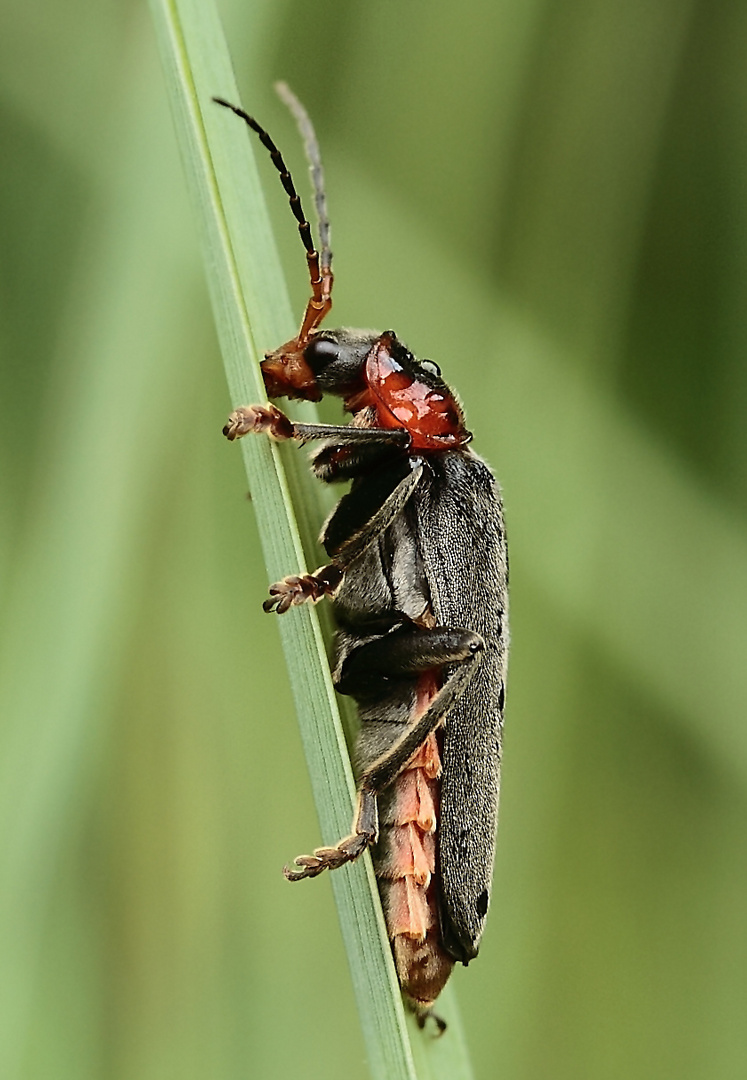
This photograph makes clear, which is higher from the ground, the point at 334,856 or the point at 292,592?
the point at 292,592

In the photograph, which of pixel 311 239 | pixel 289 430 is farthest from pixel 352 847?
pixel 311 239

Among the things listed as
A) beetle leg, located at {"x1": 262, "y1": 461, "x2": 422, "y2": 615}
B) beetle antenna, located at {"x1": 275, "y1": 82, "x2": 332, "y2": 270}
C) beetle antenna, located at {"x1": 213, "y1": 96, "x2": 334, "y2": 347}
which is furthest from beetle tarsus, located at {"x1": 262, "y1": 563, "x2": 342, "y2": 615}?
beetle antenna, located at {"x1": 275, "y1": 82, "x2": 332, "y2": 270}

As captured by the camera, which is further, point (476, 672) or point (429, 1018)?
point (476, 672)

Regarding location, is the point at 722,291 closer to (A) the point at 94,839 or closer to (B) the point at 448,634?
(B) the point at 448,634

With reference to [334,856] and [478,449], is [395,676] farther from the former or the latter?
[478,449]

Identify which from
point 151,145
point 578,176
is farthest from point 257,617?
point 578,176

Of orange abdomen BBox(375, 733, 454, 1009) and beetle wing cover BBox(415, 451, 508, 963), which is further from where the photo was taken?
beetle wing cover BBox(415, 451, 508, 963)

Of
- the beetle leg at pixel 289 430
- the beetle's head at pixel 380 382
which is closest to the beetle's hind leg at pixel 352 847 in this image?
the beetle leg at pixel 289 430

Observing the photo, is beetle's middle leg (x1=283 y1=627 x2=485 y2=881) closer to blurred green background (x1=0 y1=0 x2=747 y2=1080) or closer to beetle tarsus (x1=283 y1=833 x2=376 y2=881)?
beetle tarsus (x1=283 y1=833 x2=376 y2=881)
